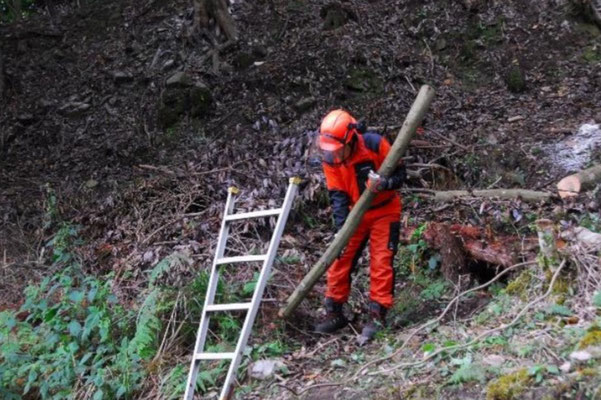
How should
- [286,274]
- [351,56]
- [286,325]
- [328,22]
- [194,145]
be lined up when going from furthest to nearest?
[328,22]
[351,56]
[194,145]
[286,274]
[286,325]

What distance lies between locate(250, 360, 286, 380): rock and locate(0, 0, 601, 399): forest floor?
63mm

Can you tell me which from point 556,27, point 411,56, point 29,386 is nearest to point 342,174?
point 29,386

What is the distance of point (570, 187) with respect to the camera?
259 inches

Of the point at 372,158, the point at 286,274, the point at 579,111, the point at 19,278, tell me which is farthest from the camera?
the point at 579,111

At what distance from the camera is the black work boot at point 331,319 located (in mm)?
5508

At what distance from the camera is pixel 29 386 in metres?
5.39

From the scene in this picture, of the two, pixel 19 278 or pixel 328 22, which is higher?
pixel 328 22

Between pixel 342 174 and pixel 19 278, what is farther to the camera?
pixel 19 278

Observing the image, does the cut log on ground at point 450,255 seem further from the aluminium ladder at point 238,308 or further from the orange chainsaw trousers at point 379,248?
the aluminium ladder at point 238,308

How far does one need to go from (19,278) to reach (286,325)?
3775 mm

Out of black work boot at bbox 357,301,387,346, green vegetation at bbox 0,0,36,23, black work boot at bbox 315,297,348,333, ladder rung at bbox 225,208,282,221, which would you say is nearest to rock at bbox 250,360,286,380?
black work boot at bbox 315,297,348,333

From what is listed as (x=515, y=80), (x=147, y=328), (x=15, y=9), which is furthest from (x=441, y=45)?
(x=15, y=9)

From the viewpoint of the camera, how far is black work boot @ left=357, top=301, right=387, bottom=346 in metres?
5.24

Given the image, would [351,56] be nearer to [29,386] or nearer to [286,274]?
[286,274]
